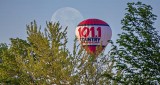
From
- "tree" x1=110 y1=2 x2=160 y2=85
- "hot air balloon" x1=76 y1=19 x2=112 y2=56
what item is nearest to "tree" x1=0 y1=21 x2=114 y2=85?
"tree" x1=110 y1=2 x2=160 y2=85

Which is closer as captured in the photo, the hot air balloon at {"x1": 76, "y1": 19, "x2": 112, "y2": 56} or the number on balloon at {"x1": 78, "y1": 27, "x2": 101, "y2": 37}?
the hot air balloon at {"x1": 76, "y1": 19, "x2": 112, "y2": 56}

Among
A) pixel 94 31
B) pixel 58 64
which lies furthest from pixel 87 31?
pixel 58 64

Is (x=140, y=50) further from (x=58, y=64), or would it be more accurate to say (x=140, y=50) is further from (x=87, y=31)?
(x=87, y=31)

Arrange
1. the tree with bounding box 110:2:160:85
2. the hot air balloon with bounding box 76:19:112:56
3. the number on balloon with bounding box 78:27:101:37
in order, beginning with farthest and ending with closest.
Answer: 1. the number on balloon with bounding box 78:27:101:37
2. the hot air balloon with bounding box 76:19:112:56
3. the tree with bounding box 110:2:160:85

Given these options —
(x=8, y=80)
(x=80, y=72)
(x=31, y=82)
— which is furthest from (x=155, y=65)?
(x=8, y=80)

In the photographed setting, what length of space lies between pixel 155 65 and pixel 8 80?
16790 millimetres

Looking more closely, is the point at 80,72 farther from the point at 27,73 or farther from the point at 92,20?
the point at 92,20

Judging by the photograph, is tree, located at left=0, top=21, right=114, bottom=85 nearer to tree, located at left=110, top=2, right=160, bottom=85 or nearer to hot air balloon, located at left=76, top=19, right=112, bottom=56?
tree, located at left=110, top=2, right=160, bottom=85

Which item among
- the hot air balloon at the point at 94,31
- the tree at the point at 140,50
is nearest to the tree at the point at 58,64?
the tree at the point at 140,50

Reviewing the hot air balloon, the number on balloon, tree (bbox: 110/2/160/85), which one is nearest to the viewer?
tree (bbox: 110/2/160/85)

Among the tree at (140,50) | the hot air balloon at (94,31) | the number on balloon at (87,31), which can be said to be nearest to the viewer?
the tree at (140,50)

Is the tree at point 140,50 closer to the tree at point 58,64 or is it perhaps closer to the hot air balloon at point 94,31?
the tree at point 58,64

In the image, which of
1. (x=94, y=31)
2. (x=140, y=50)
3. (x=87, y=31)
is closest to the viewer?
(x=140, y=50)

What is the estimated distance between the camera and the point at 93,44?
5853cm
